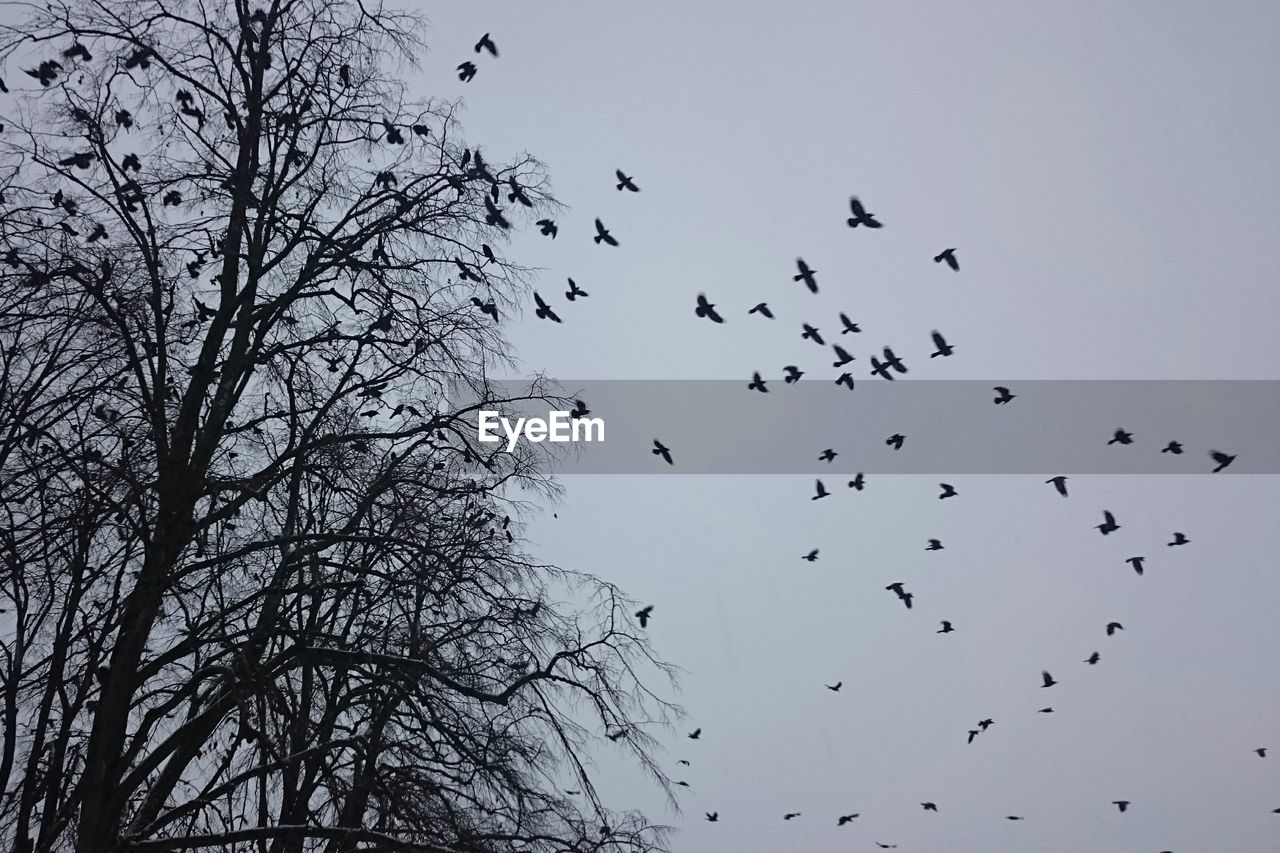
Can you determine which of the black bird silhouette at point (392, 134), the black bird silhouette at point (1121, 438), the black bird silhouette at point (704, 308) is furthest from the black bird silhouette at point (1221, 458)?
the black bird silhouette at point (392, 134)

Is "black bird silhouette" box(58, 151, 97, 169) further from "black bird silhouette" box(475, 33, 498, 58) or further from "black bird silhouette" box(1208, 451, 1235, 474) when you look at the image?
"black bird silhouette" box(1208, 451, 1235, 474)

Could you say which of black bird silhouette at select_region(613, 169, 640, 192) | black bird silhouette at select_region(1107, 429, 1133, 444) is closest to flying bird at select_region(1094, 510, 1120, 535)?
black bird silhouette at select_region(1107, 429, 1133, 444)

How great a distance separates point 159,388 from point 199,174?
1.91 m

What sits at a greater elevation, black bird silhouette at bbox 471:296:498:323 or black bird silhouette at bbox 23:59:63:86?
black bird silhouette at bbox 23:59:63:86

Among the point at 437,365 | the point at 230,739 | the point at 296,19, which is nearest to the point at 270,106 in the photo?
the point at 296,19

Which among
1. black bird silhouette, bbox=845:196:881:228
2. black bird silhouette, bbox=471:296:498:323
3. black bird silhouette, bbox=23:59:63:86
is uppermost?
black bird silhouette, bbox=845:196:881:228

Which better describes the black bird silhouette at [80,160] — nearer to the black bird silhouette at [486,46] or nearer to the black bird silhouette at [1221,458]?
the black bird silhouette at [486,46]

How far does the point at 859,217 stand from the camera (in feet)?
43.4

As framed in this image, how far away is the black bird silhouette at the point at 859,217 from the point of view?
517 inches

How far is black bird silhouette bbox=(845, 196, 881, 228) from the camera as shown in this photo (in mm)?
13128

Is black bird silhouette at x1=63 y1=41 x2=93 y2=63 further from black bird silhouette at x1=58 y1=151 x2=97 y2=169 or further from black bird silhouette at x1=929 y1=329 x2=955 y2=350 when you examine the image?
black bird silhouette at x1=929 y1=329 x2=955 y2=350

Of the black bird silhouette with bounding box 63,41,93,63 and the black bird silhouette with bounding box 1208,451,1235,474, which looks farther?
the black bird silhouette with bounding box 1208,451,1235,474

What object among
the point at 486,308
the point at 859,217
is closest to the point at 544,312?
the point at 486,308

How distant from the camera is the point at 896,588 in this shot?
696 inches
